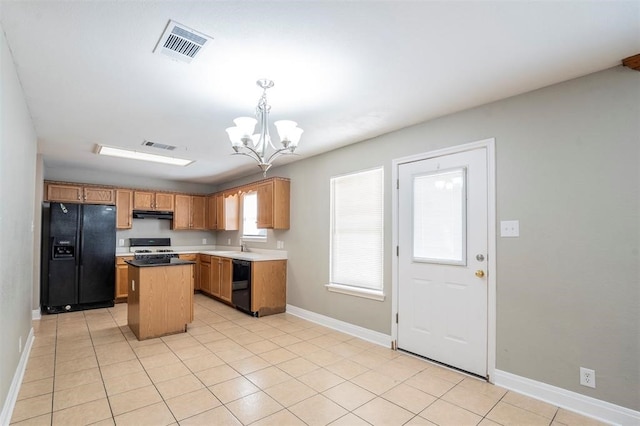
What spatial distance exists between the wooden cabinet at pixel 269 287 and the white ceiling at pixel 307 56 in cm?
243

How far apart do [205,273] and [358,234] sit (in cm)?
389

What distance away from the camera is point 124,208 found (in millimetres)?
6352

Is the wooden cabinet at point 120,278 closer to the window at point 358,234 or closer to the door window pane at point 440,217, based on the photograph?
the window at point 358,234

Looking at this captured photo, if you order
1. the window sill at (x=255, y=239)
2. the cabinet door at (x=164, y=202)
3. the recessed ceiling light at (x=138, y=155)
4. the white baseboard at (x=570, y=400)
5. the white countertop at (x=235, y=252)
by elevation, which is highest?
the recessed ceiling light at (x=138, y=155)

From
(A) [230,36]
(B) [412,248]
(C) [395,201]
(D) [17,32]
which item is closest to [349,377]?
(B) [412,248]

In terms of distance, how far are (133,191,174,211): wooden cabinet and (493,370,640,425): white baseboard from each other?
6507 mm

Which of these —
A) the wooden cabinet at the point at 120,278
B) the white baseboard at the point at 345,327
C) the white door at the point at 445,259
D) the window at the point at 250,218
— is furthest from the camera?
the window at the point at 250,218

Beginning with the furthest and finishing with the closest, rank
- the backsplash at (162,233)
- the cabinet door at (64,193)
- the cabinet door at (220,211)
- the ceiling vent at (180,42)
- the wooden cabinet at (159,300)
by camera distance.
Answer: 1. the cabinet door at (220,211)
2. the backsplash at (162,233)
3. the cabinet door at (64,193)
4. the wooden cabinet at (159,300)
5. the ceiling vent at (180,42)

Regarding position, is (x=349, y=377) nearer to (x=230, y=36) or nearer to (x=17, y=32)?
(x=230, y=36)

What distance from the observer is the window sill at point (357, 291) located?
12.5 ft

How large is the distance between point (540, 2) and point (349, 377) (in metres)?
2.98

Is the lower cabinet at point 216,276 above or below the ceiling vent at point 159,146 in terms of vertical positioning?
below

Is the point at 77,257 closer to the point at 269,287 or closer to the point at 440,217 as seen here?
the point at 269,287

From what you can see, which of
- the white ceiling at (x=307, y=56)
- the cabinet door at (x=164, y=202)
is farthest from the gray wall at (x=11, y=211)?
the cabinet door at (x=164, y=202)
